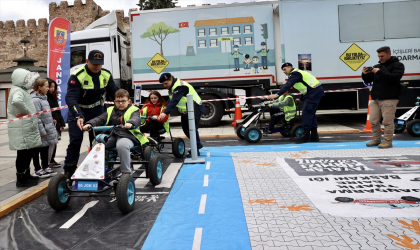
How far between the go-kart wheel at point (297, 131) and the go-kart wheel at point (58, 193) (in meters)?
5.34

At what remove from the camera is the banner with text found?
8922mm

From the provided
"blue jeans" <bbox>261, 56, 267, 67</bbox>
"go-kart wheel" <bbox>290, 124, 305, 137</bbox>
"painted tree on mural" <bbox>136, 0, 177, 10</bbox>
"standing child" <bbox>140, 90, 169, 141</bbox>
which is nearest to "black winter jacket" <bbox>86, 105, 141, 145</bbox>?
"standing child" <bbox>140, 90, 169, 141</bbox>

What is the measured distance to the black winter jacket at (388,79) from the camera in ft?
19.2

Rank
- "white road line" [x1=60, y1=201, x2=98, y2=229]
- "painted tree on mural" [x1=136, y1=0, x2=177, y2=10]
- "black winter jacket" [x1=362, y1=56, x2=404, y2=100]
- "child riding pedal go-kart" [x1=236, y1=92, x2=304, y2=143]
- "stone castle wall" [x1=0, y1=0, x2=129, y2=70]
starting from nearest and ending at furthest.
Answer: "white road line" [x1=60, y1=201, x2=98, y2=229], "black winter jacket" [x1=362, y1=56, x2=404, y2=100], "child riding pedal go-kart" [x1=236, y1=92, x2=304, y2=143], "painted tree on mural" [x1=136, y1=0, x2=177, y2=10], "stone castle wall" [x1=0, y1=0, x2=129, y2=70]

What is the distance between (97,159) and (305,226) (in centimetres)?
213

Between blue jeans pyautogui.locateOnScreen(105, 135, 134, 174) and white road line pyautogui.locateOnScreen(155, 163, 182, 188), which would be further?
white road line pyautogui.locateOnScreen(155, 163, 182, 188)

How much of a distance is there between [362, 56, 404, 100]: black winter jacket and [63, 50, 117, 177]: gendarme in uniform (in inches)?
178

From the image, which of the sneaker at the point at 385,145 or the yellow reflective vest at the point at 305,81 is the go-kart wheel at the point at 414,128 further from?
the yellow reflective vest at the point at 305,81

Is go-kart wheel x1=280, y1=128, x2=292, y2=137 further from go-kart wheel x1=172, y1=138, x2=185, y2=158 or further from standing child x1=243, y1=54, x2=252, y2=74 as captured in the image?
go-kart wheel x1=172, y1=138, x2=185, y2=158

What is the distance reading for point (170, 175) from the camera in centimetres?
487

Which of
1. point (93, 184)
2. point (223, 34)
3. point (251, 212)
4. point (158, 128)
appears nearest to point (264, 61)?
point (223, 34)

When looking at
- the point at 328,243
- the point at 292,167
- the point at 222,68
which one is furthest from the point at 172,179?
the point at 222,68

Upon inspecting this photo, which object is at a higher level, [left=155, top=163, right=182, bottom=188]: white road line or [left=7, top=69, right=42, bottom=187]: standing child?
[left=7, top=69, right=42, bottom=187]: standing child

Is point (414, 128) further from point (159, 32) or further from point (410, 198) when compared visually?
point (159, 32)
